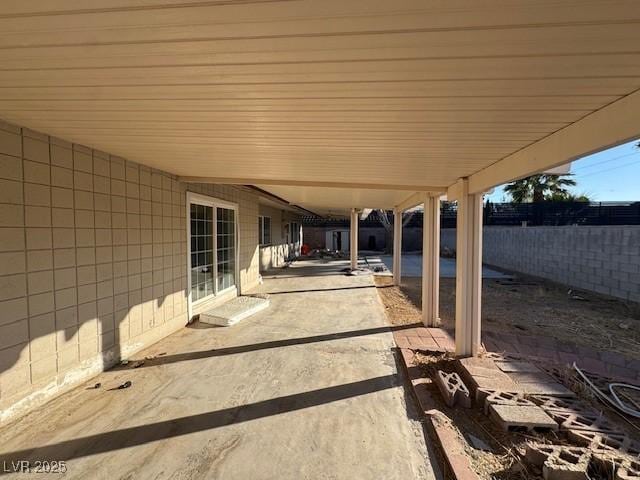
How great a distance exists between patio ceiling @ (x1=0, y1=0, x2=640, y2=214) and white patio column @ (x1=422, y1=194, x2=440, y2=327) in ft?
8.28

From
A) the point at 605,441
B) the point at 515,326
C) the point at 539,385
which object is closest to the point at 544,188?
the point at 515,326

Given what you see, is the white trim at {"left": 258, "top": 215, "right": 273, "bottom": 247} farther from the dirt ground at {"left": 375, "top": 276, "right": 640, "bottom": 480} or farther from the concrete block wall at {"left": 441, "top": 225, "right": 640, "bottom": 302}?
the concrete block wall at {"left": 441, "top": 225, "right": 640, "bottom": 302}

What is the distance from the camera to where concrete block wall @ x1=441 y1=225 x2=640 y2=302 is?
654cm

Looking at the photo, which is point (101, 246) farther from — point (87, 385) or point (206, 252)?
point (206, 252)

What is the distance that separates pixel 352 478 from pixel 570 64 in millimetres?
2418

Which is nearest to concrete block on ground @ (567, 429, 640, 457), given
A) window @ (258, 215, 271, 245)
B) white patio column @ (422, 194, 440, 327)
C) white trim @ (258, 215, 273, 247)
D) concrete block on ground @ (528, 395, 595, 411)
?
concrete block on ground @ (528, 395, 595, 411)

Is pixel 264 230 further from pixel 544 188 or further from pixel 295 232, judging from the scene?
pixel 544 188

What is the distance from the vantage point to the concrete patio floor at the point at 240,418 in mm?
2061

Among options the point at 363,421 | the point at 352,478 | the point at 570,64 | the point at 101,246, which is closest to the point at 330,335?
the point at 363,421

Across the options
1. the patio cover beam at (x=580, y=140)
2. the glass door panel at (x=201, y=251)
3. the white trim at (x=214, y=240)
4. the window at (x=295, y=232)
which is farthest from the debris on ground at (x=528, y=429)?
the window at (x=295, y=232)

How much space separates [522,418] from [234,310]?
4.34m

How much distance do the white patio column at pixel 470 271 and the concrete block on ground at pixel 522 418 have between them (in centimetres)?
114

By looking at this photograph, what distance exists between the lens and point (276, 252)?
12672 millimetres

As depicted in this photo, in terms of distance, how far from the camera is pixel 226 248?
255 inches
